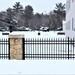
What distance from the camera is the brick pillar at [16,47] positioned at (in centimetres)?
1102

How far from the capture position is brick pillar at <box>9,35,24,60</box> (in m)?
11.0

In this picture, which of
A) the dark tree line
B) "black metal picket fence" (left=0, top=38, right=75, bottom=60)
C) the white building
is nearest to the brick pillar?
"black metal picket fence" (left=0, top=38, right=75, bottom=60)

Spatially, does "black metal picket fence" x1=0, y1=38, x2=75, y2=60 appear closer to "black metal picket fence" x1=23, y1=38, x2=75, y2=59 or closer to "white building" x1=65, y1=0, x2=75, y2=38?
"black metal picket fence" x1=23, y1=38, x2=75, y2=59

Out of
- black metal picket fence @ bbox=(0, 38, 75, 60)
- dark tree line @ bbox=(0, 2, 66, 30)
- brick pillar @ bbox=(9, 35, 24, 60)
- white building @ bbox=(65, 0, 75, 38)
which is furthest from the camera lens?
dark tree line @ bbox=(0, 2, 66, 30)

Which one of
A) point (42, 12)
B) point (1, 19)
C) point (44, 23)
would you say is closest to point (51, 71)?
point (1, 19)

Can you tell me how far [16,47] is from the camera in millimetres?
11031

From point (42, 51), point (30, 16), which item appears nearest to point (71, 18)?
point (42, 51)

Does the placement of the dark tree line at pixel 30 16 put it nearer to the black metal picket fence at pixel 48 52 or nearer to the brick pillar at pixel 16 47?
the black metal picket fence at pixel 48 52

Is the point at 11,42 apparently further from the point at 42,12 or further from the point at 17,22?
the point at 42,12

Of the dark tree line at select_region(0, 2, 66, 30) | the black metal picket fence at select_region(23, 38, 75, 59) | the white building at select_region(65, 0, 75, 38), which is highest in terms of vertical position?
the dark tree line at select_region(0, 2, 66, 30)

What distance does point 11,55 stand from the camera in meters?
11.0

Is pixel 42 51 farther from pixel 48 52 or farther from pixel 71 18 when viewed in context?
pixel 71 18

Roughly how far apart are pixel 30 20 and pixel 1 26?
1307 cm

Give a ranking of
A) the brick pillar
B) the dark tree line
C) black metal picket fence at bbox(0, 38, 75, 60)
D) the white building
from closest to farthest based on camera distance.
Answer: the brick pillar → black metal picket fence at bbox(0, 38, 75, 60) → the white building → the dark tree line
